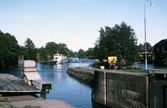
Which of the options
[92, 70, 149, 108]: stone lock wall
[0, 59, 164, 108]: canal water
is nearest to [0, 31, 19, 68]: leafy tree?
[0, 59, 164, 108]: canal water

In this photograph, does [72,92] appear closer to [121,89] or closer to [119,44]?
[121,89]

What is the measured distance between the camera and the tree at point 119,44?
5622 centimetres

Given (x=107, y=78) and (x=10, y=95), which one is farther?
(x=107, y=78)

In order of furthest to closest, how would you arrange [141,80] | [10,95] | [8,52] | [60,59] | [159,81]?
[60,59] → [8,52] → [10,95] → [141,80] → [159,81]

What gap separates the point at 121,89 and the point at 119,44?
128 ft

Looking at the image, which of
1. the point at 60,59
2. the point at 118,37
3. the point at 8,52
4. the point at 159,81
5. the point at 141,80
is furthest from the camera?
the point at 60,59

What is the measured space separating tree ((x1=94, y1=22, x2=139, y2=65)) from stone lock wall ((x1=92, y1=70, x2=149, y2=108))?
3291 centimetres

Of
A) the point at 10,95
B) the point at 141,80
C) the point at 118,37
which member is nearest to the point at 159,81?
the point at 141,80

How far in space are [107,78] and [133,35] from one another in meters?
→ 39.1

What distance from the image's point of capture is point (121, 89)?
753 inches

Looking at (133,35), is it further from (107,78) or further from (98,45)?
(107,78)

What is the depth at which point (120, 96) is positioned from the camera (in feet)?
63.0

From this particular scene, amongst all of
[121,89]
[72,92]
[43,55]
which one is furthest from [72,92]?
[43,55]

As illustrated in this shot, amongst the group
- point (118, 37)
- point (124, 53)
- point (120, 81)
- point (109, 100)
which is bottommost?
point (109, 100)
